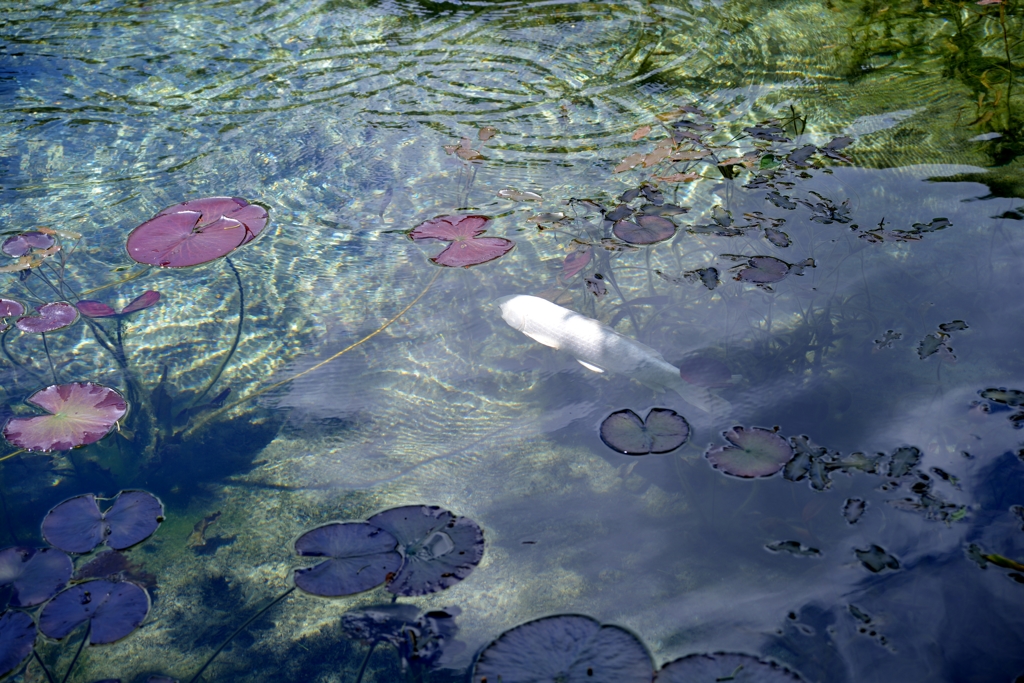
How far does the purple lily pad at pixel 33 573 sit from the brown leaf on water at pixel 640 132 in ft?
9.51

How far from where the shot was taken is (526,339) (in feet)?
8.07

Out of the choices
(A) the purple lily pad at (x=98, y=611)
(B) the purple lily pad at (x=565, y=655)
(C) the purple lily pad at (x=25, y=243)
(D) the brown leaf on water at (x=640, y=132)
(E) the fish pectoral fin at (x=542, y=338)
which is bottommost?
(A) the purple lily pad at (x=98, y=611)

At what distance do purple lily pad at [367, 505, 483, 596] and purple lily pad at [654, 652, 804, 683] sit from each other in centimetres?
56

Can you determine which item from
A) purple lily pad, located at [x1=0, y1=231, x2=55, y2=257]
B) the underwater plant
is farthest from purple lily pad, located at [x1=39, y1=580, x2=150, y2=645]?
purple lily pad, located at [x1=0, y1=231, x2=55, y2=257]

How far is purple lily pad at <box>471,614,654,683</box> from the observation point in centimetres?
150

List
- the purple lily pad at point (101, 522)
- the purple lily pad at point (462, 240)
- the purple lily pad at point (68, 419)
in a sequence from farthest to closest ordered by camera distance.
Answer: the purple lily pad at point (462, 240), the purple lily pad at point (68, 419), the purple lily pad at point (101, 522)

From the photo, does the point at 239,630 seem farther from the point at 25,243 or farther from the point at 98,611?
the point at 25,243

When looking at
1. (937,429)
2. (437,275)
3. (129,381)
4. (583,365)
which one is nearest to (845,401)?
(937,429)

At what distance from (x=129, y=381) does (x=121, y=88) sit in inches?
92.3

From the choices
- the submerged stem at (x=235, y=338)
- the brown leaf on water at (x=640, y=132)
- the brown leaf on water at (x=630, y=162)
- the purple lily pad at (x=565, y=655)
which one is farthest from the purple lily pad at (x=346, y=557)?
the brown leaf on water at (x=640, y=132)

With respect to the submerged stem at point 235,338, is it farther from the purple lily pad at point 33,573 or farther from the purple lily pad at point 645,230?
the purple lily pad at point 645,230

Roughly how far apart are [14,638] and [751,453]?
6.55 feet

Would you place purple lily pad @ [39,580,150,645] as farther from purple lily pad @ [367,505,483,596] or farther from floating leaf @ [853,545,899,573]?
floating leaf @ [853,545,899,573]

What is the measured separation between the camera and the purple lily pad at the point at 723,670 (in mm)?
1476
